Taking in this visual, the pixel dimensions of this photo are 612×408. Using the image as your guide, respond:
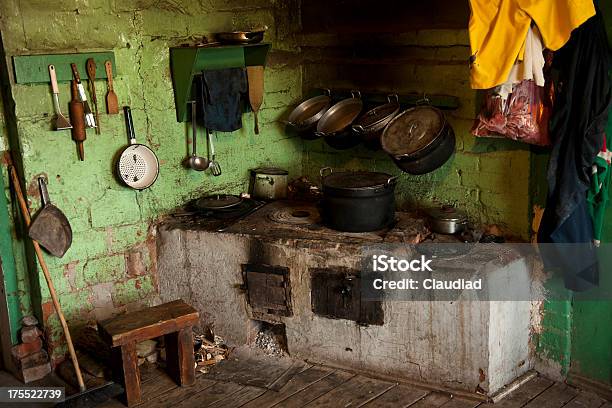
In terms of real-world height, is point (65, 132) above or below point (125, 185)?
above

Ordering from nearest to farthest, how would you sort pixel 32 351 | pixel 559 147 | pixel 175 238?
pixel 559 147 < pixel 32 351 < pixel 175 238

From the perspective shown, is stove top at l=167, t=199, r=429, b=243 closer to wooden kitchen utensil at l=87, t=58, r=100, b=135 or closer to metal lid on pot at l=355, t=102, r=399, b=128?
metal lid on pot at l=355, t=102, r=399, b=128

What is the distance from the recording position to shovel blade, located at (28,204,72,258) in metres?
4.15

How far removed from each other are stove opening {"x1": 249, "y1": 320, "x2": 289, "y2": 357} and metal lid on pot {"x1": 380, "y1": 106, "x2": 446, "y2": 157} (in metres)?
1.33

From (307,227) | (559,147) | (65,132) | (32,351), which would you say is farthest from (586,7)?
(32,351)

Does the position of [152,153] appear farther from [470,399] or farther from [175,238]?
[470,399]

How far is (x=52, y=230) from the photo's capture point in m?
4.22

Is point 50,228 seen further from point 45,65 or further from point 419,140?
point 419,140

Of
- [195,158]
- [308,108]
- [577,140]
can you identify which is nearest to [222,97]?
[195,158]

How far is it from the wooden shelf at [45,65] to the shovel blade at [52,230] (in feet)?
2.38

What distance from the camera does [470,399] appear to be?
4012 mm

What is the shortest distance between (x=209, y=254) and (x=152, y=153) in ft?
2.39

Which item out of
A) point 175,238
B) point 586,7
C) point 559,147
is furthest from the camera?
point 175,238

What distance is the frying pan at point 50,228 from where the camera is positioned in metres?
4.15
